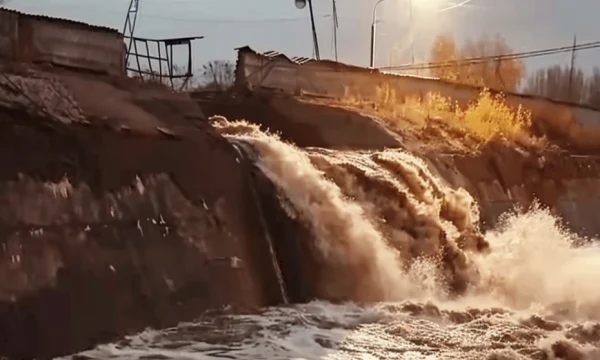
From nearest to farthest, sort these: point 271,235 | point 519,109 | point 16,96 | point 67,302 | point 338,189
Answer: point 67,302 → point 16,96 → point 271,235 → point 338,189 → point 519,109

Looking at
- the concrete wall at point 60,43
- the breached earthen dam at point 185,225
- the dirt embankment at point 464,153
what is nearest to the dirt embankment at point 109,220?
the breached earthen dam at point 185,225

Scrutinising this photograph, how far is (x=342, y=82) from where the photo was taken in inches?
1078

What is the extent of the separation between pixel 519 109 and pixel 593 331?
23.2m

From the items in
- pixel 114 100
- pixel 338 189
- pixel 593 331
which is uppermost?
pixel 114 100

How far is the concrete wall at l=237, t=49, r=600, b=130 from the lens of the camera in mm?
24250

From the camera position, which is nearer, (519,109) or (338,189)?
(338,189)

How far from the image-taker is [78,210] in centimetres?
995

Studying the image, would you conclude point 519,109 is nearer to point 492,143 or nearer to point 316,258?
point 492,143

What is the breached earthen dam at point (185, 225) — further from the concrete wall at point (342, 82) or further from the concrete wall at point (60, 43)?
the concrete wall at point (342, 82)

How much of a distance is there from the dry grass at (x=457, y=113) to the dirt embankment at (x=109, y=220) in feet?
40.8

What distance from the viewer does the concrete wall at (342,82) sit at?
955 inches

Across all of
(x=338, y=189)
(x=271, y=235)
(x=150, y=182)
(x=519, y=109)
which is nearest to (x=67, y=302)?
(x=150, y=182)

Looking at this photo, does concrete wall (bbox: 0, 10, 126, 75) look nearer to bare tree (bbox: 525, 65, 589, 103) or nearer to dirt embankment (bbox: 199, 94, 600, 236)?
dirt embankment (bbox: 199, 94, 600, 236)

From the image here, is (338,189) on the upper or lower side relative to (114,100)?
lower
